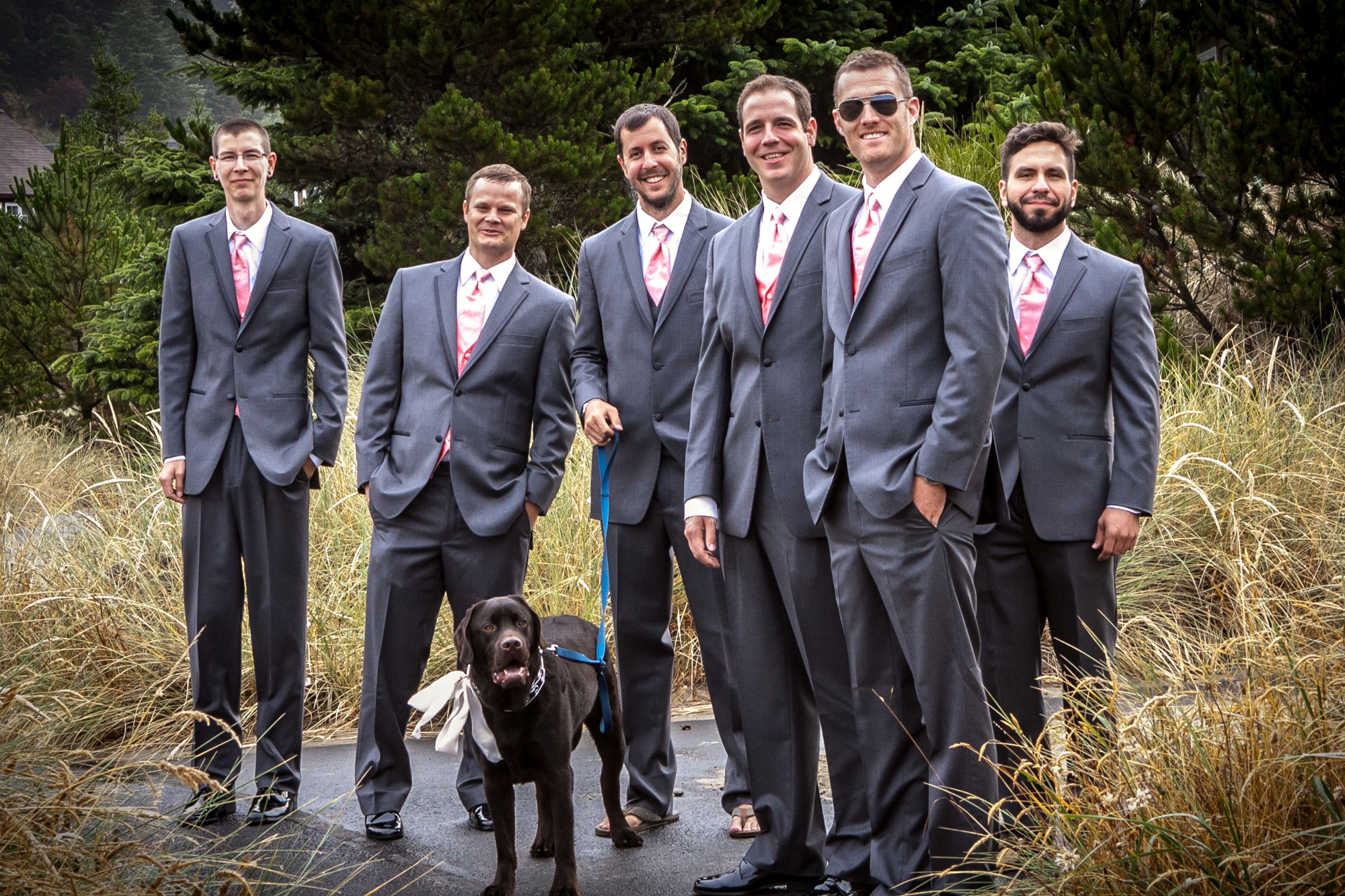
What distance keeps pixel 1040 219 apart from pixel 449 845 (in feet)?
9.66

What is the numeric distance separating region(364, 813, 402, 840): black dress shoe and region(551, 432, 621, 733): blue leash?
827mm

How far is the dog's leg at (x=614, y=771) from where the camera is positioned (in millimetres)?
4172

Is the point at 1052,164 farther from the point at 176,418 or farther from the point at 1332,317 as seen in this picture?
the point at 1332,317

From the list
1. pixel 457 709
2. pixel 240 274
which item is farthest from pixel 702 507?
pixel 240 274

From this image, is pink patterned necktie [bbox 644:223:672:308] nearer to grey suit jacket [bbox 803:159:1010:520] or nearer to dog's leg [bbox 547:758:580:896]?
grey suit jacket [bbox 803:159:1010:520]

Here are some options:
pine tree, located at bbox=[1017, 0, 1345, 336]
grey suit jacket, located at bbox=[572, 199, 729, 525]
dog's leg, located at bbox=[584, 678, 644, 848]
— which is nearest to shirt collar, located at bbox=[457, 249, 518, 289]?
grey suit jacket, located at bbox=[572, 199, 729, 525]

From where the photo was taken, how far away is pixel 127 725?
5574 millimetres

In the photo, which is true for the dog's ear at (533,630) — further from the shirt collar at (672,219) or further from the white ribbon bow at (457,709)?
the shirt collar at (672,219)

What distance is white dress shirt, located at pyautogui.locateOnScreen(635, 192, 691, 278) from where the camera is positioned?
4.44 metres

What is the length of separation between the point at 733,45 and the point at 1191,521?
8.33 m

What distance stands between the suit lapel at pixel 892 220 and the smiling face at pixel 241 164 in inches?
100

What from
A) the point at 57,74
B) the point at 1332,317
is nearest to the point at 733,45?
the point at 1332,317

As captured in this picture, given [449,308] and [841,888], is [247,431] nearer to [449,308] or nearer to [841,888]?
[449,308]

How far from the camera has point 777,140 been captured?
→ 3783mm
